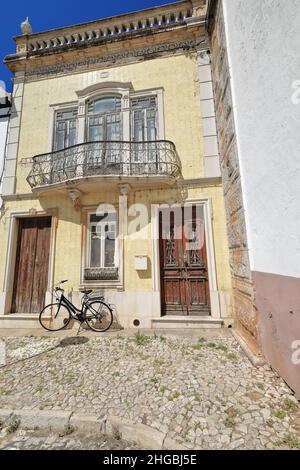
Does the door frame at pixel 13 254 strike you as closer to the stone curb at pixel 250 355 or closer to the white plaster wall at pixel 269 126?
the stone curb at pixel 250 355

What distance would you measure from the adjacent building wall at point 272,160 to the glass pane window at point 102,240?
3.47 meters

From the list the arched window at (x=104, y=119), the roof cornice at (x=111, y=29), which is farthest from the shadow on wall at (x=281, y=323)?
the roof cornice at (x=111, y=29)

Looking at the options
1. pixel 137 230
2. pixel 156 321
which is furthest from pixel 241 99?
pixel 156 321

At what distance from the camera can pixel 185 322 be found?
5164 millimetres

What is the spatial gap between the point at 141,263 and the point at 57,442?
12.0ft

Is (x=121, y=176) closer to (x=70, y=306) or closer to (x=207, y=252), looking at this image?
(x=207, y=252)

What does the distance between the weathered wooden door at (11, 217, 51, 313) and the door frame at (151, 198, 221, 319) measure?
305 centimetres

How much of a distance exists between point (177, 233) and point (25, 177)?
477 cm

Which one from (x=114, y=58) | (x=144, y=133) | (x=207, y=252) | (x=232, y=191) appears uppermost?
(x=114, y=58)

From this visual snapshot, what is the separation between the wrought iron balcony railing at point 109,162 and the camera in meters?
5.81

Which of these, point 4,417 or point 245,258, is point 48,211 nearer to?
point 4,417

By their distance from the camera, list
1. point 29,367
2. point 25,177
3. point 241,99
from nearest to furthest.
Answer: point 29,367 < point 241,99 < point 25,177

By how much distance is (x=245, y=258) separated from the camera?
397 centimetres

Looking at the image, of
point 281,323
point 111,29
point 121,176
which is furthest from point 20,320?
point 111,29
